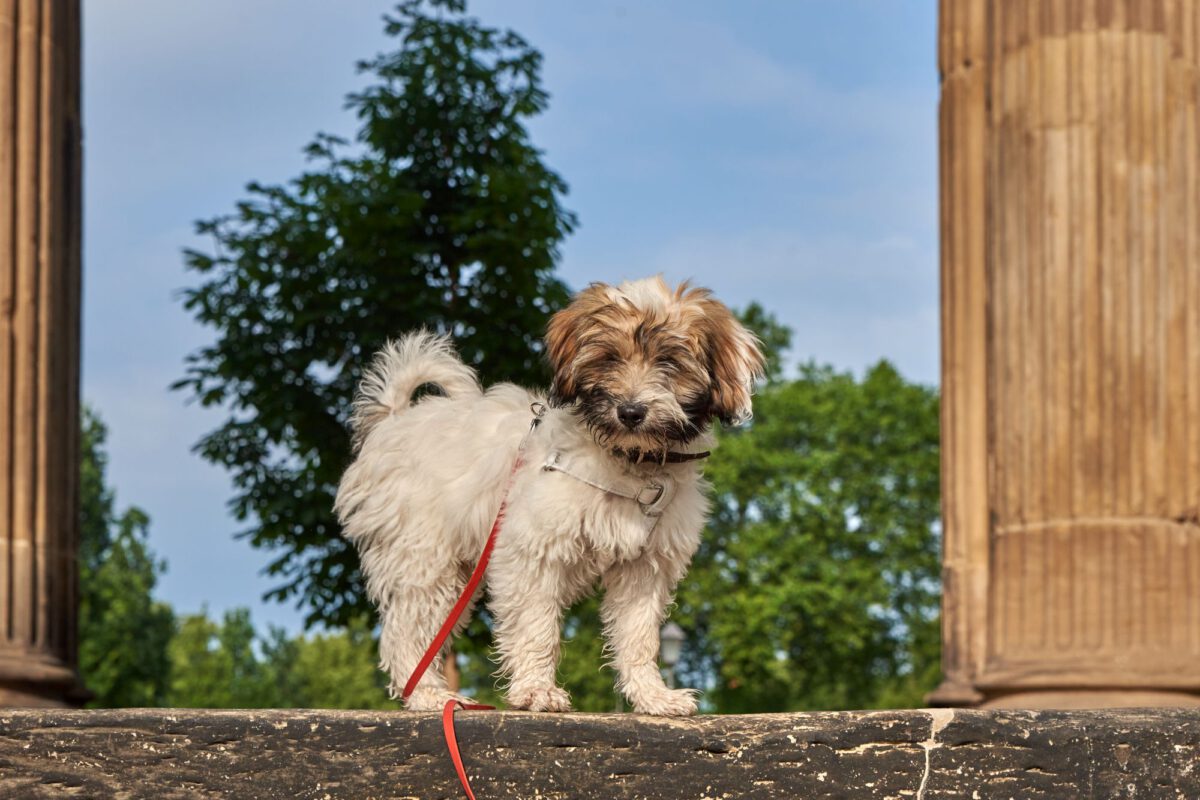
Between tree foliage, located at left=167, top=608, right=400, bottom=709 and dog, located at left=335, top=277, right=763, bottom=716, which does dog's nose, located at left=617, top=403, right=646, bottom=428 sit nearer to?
dog, located at left=335, top=277, right=763, bottom=716

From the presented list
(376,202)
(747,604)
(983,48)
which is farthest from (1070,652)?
(747,604)

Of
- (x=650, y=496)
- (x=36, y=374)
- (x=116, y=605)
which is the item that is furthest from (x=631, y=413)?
(x=116, y=605)

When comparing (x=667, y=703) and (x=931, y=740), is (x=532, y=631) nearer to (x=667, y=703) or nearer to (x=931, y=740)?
(x=667, y=703)

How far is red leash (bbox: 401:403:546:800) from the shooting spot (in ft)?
17.4

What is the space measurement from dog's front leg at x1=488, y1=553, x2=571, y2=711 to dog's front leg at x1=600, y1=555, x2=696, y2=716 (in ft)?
0.72

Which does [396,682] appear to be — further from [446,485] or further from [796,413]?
[796,413]

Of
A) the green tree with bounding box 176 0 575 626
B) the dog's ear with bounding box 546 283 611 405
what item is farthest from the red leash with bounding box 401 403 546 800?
the green tree with bounding box 176 0 575 626

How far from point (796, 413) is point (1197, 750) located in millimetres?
45658

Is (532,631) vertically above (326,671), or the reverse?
(532,631)

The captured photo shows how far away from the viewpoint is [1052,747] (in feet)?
18.2

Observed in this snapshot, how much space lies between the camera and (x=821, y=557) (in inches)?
1902

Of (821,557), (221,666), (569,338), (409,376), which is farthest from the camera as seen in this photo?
(221,666)

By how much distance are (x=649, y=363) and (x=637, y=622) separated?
1.12 metres

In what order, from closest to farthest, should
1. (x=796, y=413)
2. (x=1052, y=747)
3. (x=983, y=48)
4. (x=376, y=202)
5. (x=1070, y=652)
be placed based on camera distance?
(x=1052, y=747)
(x=1070, y=652)
(x=983, y=48)
(x=376, y=202)
(x=796, y=413)
